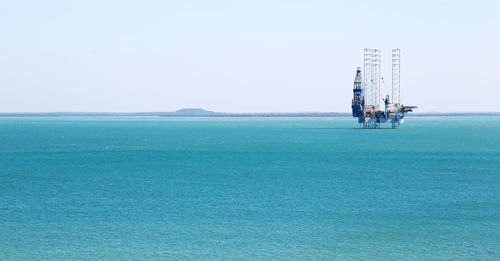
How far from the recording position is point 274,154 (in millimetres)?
115375

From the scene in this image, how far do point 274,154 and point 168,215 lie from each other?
67.2 meters

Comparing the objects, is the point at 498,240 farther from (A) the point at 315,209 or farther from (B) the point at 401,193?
(B) the point at 401,193

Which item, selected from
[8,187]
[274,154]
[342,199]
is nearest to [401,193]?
[342,199]

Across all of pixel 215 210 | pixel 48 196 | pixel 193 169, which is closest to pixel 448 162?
pixel 193 169

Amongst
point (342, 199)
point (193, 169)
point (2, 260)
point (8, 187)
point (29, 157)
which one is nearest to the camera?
point (2, 260)

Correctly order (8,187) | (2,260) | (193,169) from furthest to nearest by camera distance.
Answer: (193,169) < (8,187) < (2,260)

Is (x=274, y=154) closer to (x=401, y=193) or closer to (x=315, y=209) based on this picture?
(x=401, y=193)

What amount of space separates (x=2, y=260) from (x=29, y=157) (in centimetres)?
7726

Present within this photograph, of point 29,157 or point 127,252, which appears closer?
point 127,252

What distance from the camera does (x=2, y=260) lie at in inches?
1411

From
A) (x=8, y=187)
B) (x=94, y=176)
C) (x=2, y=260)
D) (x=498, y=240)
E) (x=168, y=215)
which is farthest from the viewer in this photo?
(x=94, y=176)

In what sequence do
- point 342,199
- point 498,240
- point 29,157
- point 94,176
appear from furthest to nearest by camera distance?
point 29,157 → point 94,176 → point 342,199 → point 498,240

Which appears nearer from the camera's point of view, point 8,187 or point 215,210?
point 215,210

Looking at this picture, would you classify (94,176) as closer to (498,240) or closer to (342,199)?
(342,199)
